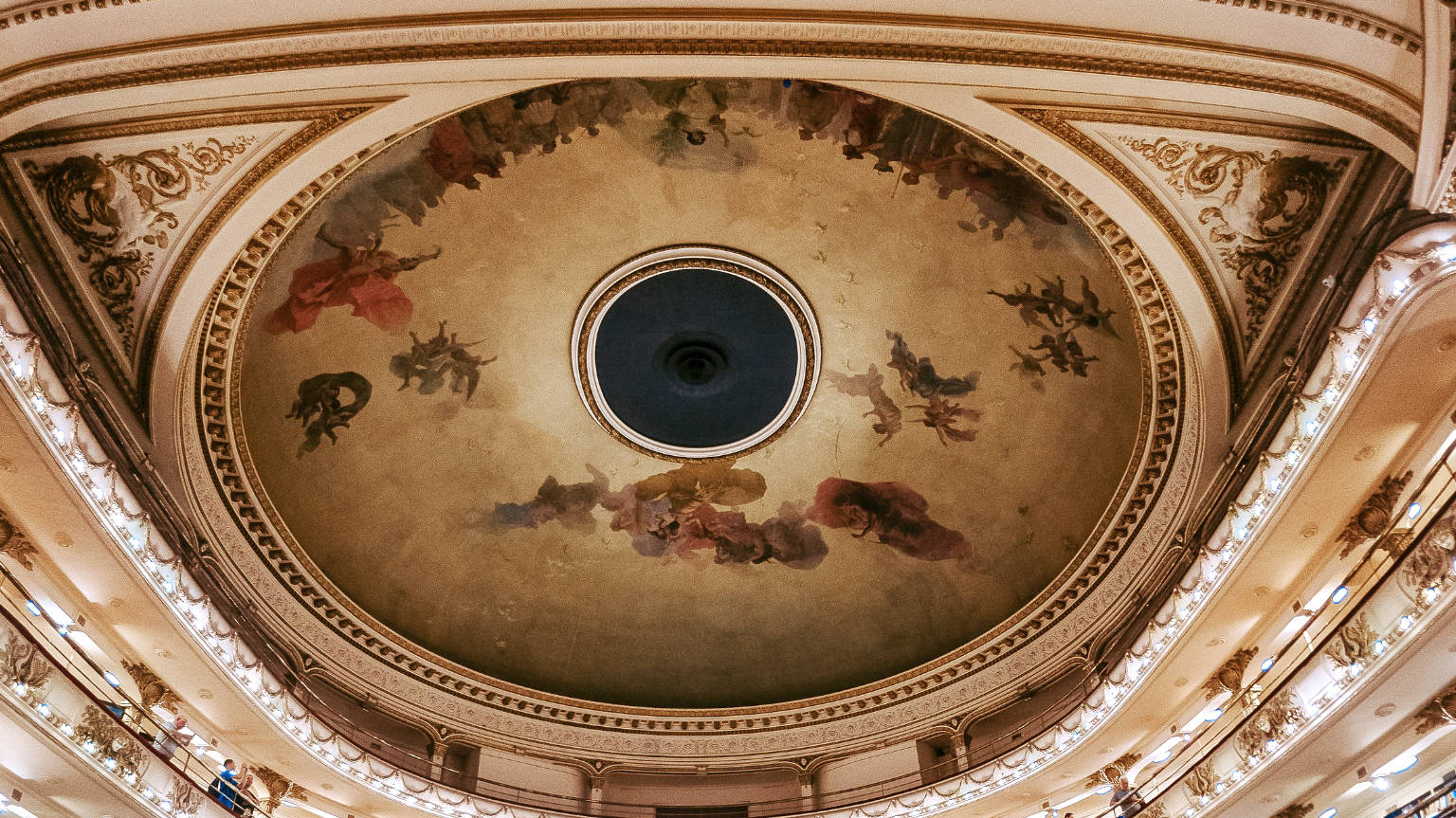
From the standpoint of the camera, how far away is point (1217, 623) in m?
13.8

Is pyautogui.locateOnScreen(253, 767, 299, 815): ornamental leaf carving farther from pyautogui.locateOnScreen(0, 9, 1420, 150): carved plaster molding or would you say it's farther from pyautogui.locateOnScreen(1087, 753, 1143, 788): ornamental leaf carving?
pyautogui.locateOnScreen(1087, 753, 1143, 788): ornamental leaf carving

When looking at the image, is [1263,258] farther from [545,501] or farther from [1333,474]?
[545,501]

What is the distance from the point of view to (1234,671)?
46.4 feet

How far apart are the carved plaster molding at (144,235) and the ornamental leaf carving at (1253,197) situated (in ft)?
28.6

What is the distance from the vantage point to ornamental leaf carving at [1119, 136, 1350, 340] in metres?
12.0

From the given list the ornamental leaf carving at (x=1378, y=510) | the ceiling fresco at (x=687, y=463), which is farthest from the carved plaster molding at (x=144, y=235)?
the ornamental leaf carving at (x=1378, y=510)

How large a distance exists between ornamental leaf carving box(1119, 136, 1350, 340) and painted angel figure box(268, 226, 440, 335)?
10.6 m

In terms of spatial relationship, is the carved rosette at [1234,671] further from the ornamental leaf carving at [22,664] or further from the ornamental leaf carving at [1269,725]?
the ornamental leaf carving at [22,664]

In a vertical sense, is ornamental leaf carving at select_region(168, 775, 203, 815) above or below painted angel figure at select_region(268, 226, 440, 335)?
below

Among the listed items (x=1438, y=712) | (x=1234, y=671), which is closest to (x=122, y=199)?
(x=1234, y=671)

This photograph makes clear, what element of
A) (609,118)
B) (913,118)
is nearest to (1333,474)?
(913,118)

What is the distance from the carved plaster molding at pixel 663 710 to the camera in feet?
49.1

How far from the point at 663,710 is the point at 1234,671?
31.7 ft

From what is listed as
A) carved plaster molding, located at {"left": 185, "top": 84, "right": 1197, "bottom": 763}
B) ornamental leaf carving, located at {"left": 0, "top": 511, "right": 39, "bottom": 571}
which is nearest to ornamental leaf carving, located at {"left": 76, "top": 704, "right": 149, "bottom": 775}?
ornamental leaf carving, located at {"left": 0, "top": 511, "right": 39, "bottom": 571}
